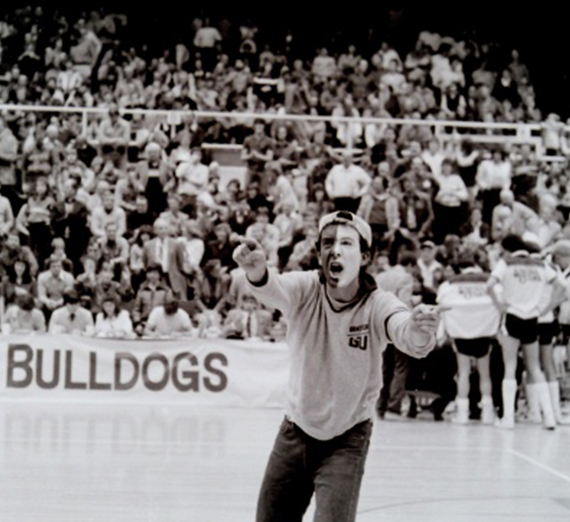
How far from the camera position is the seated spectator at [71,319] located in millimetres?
15094

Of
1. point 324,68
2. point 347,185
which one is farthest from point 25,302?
point 324,68

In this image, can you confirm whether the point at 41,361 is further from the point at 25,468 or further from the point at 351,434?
the point at 351,434

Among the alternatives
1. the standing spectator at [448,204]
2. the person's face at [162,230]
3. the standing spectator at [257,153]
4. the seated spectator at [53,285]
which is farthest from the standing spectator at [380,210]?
the seated spectator at [53,285]

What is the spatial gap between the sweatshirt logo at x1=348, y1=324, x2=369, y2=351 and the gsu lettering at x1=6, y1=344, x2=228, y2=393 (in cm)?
967

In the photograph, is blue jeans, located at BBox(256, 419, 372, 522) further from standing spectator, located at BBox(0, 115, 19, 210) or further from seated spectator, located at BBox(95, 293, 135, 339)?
standing spectator, located at BBox(0, 115, 19, 210)

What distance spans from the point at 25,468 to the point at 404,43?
1790cm

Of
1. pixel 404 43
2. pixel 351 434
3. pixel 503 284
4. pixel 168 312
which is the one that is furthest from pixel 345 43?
pixel 351 434

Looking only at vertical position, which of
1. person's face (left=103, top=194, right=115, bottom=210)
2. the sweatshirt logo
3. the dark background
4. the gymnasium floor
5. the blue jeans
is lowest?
the gymnasium floor

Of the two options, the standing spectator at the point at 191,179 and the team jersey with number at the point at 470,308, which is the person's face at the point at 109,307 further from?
the team jersey with number at the point at 470,308

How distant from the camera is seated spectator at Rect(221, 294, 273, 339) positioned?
15336 mm

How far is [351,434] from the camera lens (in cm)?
484

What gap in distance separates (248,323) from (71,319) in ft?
7.80

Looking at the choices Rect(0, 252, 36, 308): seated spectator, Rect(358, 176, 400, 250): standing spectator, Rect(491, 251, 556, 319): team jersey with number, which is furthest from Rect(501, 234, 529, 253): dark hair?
Rect(0, 252, 36, 308): seated spectator

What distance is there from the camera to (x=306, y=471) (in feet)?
→ 15.8
